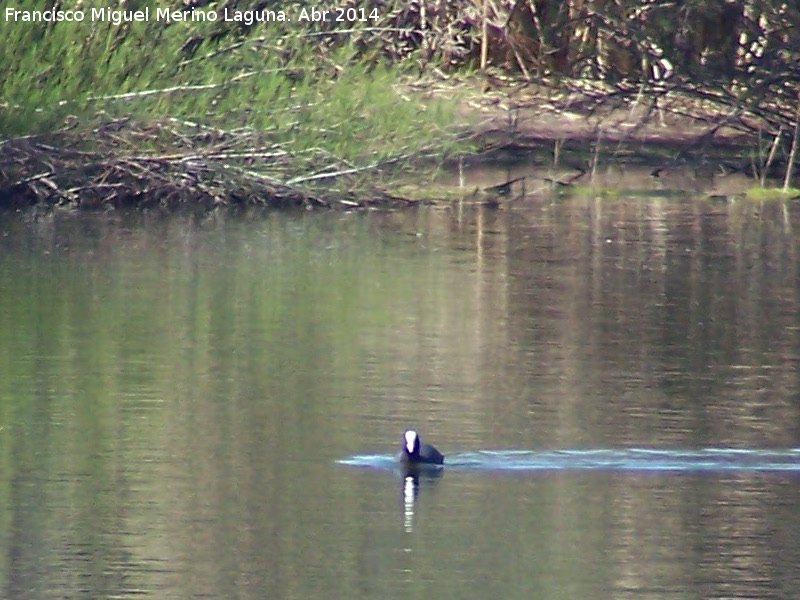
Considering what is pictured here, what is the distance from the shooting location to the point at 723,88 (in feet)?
82.6

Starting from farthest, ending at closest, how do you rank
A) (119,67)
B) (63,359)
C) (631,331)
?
(119,67)
(631,331)
(63,359)

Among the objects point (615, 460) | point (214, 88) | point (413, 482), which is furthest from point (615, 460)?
point (214, 88)

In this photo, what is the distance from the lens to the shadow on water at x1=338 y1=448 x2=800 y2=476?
377 inches

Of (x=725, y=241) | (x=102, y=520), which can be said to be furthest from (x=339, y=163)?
(x=102, y=520)

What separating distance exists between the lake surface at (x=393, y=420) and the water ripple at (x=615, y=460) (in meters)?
0.02

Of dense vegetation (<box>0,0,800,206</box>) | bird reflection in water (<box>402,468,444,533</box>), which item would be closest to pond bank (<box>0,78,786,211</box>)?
dense vegetation (<box>0,0,800,206</box>)

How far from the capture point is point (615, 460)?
973 centimetres

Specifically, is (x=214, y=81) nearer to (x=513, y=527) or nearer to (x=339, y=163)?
(x=339, y=163)

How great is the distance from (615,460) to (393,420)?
1.34 meters

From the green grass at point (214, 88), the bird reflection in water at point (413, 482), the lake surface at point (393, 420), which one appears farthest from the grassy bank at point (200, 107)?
the bird reflection in water at point (413, 482)

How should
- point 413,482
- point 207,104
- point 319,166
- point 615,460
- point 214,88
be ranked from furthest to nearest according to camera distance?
point 319,166 < point 207,104 < point 214,88 < point 615,460 < point 413,482

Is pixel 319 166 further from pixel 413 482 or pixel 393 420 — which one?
pixel 413 482

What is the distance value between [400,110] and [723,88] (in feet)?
15.0

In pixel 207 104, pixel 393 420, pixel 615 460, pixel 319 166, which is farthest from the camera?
pixel 319 166
